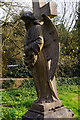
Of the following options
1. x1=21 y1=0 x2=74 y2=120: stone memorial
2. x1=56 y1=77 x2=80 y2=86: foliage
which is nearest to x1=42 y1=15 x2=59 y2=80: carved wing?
x1=21 y1=0 x2=74 y2=120: stone memorial

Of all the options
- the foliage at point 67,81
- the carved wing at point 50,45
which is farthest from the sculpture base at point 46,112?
the foliage at point 67,81

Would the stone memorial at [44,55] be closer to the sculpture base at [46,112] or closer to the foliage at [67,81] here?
the sculpture base at [46,112]

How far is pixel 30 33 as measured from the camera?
3396mm

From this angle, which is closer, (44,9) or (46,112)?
(46,112)

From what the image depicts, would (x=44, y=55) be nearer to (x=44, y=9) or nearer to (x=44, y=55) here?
(x=44, y=55)

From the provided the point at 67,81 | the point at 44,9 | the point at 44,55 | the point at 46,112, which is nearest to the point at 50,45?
the point at 44,55

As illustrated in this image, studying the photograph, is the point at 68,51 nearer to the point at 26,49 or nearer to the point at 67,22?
the point at 67,22

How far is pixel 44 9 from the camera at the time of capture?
3.41 meters

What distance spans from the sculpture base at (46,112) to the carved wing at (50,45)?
671 mm

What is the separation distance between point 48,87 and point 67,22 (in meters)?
12.7

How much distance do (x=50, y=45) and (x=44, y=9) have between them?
0.87m

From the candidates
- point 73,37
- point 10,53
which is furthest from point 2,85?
point 73,37

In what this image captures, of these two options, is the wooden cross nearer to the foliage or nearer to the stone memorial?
the stone memorial

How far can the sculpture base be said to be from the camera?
3.03 meters
